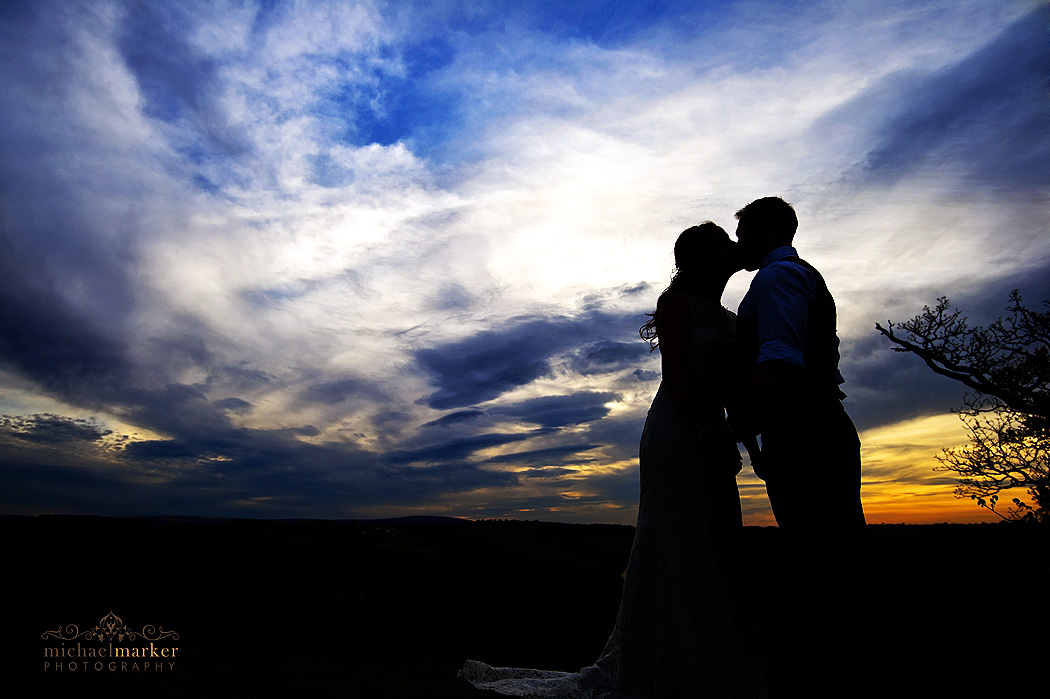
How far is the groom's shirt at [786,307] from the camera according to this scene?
287cm

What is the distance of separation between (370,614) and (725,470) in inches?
242

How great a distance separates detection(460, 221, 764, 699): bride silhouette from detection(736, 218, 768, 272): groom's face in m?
0.55

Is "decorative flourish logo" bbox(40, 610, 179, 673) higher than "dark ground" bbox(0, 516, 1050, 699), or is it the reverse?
"decorative flourish logo" bbox(40, 610, 179, 673)

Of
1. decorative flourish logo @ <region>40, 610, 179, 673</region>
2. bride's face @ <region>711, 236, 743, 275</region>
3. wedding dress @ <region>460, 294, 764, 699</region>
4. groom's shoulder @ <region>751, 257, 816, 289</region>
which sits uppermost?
bride's face @ <region>711, 236, 743, 275</region>

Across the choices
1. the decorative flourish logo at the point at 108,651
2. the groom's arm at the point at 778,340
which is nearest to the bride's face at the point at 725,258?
the groom's arm at the point at 778,340

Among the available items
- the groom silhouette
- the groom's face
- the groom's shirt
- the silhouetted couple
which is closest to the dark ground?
the groom silhouette

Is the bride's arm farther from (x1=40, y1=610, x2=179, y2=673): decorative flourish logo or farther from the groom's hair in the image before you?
(x1=40, y1=610, x2=179, y2=673): decorative flourish logo

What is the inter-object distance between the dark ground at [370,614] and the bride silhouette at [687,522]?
46 cm

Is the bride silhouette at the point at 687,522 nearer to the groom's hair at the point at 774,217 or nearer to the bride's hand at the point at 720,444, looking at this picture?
the bride's hand at the point at 720,444

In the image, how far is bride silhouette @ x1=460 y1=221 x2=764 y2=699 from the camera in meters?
3.71

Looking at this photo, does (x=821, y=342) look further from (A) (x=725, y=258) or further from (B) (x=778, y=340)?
(A) (x=725, y=258)

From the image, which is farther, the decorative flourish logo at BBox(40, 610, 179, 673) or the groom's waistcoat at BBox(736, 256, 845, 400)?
the decorative flourish logo at BBox(40, 610, 179, 673)

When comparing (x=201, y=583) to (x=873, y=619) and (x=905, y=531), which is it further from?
(x=905, y=531)

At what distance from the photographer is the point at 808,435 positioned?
2859mm
